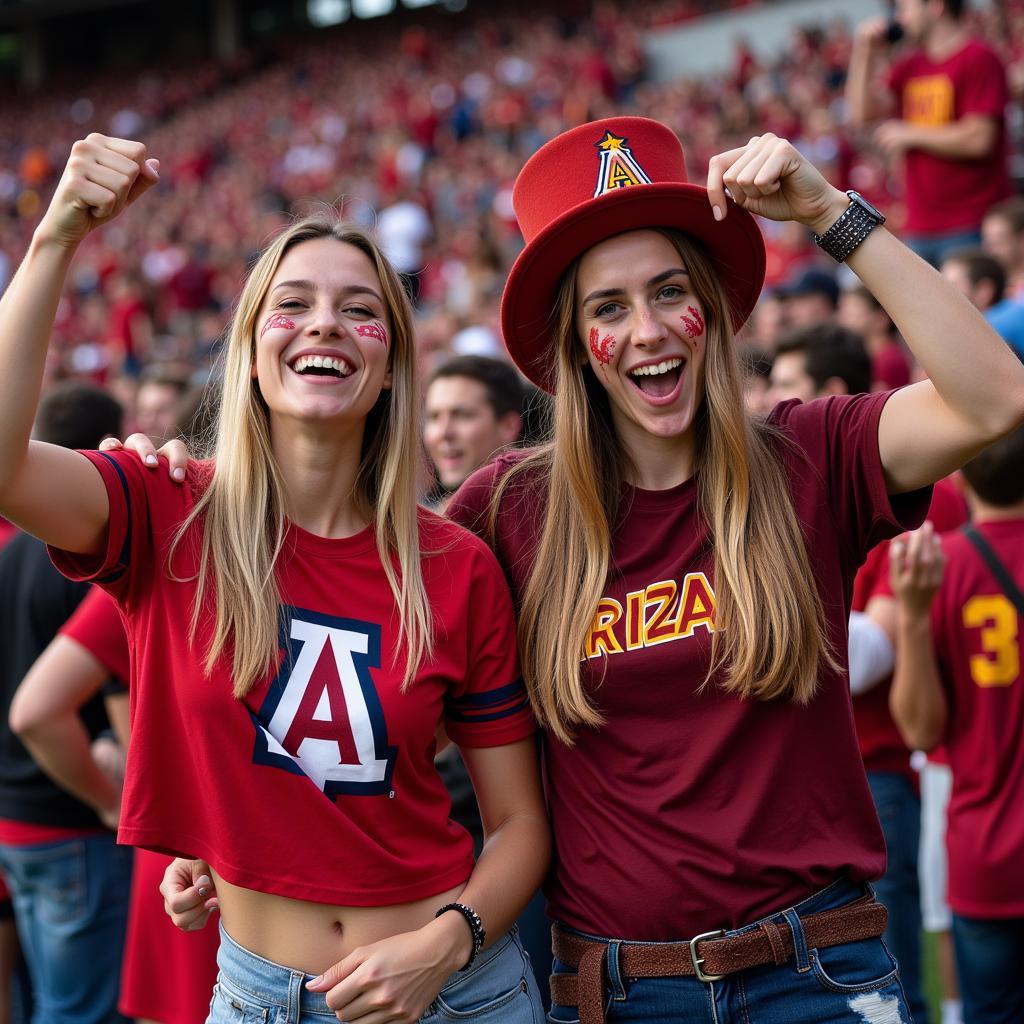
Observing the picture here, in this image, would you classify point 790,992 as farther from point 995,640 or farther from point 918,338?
point 995,640

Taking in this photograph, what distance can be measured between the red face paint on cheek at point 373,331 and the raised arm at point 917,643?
1290mm

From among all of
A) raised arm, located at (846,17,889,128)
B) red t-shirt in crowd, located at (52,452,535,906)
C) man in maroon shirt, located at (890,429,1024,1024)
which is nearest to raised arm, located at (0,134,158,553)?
red t-shirt in crowd, located at (52,452,535,906)

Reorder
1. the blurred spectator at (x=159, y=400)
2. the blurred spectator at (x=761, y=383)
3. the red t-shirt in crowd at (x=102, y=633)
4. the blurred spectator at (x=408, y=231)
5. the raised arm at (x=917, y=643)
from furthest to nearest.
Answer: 1. the blurred spectator at (x=408, y=231)
2. the blurred spectator at (x=159, y=400)
3. the blurred spectator at (x=761, y=383)
4. the red t-shirt in crowd at (x=102, y=633)
5. the raised arm at (x=917, y=643)

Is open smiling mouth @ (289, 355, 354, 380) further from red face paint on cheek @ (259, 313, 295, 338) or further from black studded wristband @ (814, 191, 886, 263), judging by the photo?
black studded wristband @ (814, 191, 886, 263)

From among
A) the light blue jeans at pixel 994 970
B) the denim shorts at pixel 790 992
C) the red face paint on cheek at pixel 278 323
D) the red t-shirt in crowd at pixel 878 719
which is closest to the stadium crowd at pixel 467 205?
the red t-shirt in crowd at pixel 878 719

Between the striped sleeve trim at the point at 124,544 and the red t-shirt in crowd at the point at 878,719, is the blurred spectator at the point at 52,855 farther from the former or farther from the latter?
the red t-shirt in crowd at the point at 878,719

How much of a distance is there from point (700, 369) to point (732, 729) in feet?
2.27

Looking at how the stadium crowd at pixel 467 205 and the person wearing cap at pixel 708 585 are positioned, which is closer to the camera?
the person wearing cap at pixel 708 585

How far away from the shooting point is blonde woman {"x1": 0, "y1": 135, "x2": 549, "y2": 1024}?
2180mm

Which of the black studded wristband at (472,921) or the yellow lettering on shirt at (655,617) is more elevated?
the yellow lettering on shirt at (655,617)

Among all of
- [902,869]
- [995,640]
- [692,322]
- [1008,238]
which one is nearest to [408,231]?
[1008,238]

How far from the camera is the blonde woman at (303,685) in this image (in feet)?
7.15

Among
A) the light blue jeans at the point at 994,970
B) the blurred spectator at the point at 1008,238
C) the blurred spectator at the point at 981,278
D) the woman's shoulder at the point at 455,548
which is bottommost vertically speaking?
the light blue jeans at the point at 994,970

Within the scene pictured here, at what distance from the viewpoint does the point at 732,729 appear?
2.27 meters
